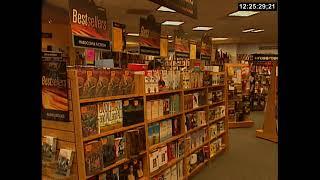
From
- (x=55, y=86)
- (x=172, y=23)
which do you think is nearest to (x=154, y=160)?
(x=55, y=86)

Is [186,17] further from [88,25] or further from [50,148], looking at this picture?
[50,148]

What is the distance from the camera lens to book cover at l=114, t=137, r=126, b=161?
3.61 m

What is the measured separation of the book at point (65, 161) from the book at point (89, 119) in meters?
0.22

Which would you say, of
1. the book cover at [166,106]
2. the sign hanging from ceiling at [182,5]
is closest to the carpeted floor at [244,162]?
the book cover at [166,106]

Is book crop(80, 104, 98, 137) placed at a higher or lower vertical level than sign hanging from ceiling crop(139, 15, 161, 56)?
lower

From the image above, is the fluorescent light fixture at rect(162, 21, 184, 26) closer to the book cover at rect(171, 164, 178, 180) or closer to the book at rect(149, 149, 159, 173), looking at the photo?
the book cover at rect(171, 164, 178, 180)

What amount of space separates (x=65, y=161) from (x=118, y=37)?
4.73 feet

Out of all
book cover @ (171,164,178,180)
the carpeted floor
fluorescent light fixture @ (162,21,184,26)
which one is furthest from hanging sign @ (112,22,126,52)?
fluorescent light fixture @ (162,21,184,26)

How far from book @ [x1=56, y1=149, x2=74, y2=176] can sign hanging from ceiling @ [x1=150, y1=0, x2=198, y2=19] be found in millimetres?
1660

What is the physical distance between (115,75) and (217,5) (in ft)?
16.9
